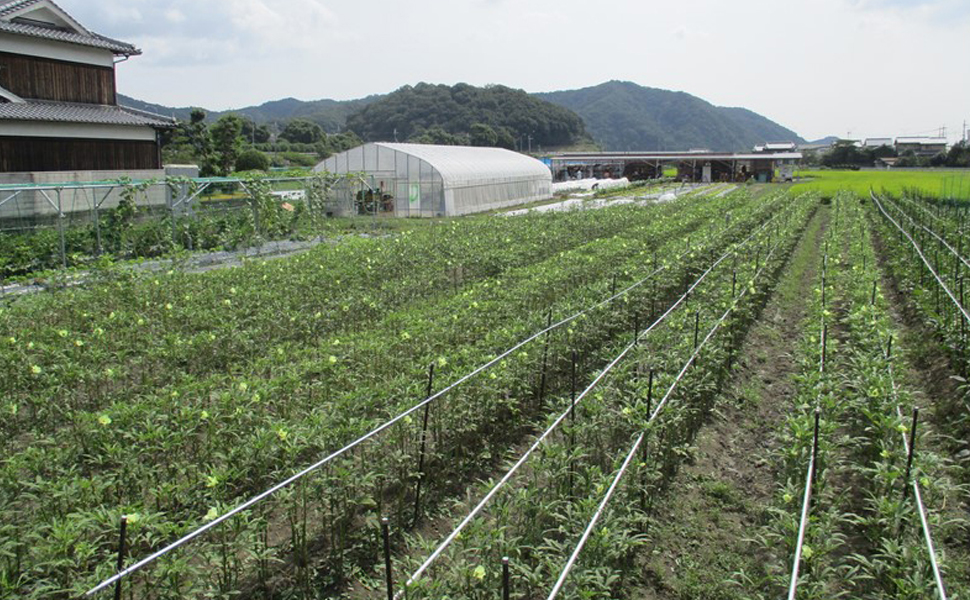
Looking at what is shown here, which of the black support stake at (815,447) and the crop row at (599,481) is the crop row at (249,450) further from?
the black support stake at (815,447)

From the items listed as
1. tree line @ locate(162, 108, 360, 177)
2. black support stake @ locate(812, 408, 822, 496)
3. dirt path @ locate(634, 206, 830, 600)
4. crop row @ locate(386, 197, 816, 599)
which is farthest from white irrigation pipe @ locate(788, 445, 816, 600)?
tree line @ locate(162, 108, 360, 177)

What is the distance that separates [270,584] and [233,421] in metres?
1.39

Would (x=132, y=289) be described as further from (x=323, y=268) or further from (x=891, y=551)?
(x=891, y=551)

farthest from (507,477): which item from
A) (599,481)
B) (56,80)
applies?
(56,80)

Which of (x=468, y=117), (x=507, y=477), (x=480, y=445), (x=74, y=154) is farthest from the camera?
(x=468, y=117)

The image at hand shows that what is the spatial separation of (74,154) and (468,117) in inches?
3859

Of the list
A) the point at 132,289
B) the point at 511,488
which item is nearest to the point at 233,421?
the point at 511,488

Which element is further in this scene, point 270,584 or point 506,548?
point 270,584

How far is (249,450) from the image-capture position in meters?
4.66

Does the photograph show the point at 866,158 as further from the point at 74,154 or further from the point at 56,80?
the point at 74,154

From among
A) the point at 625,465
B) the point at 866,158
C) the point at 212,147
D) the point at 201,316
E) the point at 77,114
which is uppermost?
the point at 866,158

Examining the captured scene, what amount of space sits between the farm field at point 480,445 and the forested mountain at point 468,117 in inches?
3725

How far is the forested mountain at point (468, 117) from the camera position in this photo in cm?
11217

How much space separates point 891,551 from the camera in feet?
13.4
